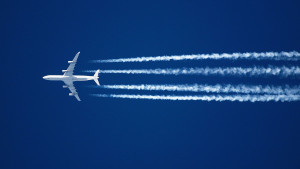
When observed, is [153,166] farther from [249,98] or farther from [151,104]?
[249,98]

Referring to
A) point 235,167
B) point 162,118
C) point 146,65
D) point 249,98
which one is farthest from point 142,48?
point 249,98

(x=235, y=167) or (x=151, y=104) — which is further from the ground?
(x=151, y=104)

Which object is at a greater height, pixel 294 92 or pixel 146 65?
pixel 146 65

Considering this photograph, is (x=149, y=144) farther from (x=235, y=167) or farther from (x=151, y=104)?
(x=235, y=167)

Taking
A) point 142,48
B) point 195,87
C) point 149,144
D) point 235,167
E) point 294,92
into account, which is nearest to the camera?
point 294,92

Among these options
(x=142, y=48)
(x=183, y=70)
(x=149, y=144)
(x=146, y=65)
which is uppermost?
(x=142, y=48)

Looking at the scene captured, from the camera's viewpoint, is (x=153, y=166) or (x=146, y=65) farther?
(x=146, y=65)

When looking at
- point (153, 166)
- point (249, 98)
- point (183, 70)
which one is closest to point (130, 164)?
point (153, 166)

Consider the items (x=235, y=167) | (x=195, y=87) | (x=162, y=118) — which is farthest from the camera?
(x=162, y=118)

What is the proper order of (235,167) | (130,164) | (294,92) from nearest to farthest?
(294,92), (235,167), (130,164)
